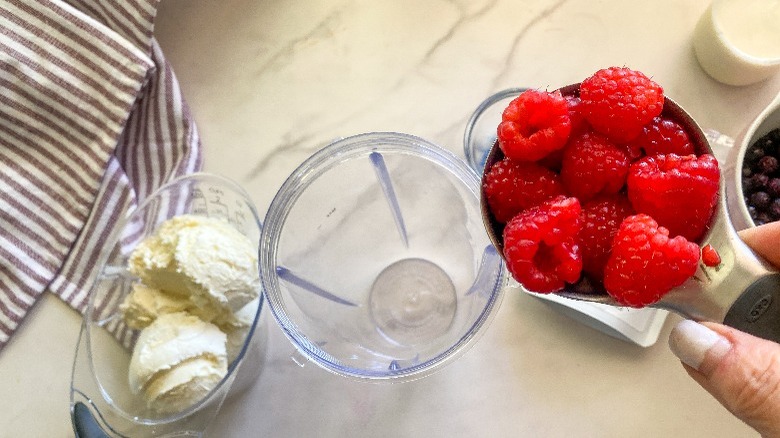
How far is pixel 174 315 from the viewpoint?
2.81ft

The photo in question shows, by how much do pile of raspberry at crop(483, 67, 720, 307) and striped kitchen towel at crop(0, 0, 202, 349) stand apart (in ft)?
1.87

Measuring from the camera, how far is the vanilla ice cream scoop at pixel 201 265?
0.83 metres

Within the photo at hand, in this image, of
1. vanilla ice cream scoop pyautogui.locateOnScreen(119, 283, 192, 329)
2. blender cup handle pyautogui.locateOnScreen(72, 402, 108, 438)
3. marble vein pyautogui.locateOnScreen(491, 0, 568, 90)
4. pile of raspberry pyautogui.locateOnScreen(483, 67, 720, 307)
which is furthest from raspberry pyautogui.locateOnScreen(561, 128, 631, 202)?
blender cup handle pyautogui.locateOnScreen(72, 402, 108, 438)

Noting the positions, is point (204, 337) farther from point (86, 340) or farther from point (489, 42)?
point (489, 42)

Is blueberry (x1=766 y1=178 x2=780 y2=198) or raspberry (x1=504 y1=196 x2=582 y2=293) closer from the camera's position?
raspberry (x1=504 y1=196 x2=582 y2=293)

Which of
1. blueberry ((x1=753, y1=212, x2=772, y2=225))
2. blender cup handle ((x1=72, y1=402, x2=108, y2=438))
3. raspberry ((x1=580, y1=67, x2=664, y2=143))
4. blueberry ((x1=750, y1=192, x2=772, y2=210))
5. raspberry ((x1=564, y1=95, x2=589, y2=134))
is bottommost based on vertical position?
blueberry ((x1=753, y1=212, x2=772, y2=225))

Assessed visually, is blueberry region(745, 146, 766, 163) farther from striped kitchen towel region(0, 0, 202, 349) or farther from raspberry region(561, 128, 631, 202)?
striped kitchen towel region(0, 0, 202, 349)

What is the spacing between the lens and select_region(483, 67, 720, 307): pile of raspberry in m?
0.56

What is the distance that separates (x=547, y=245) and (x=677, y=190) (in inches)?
4.9

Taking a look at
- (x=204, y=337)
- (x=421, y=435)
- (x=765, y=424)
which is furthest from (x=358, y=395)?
(x=765, y=424)

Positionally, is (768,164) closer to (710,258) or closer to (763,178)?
(763,178)

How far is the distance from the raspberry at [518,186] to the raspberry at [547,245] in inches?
1.1

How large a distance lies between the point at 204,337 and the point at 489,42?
0.61m

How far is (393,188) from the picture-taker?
3.18 ft
